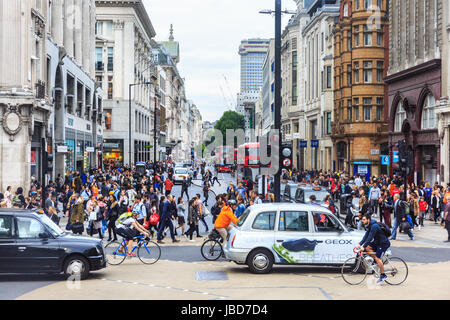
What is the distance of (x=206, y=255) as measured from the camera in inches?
677

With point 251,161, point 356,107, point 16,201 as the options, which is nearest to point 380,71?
point 356,107

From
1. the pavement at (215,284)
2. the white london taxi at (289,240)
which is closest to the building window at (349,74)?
the pavement at (215,284)

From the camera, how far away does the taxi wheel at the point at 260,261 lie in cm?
1441

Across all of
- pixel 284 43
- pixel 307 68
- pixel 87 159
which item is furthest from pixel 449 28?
pixel 284 43

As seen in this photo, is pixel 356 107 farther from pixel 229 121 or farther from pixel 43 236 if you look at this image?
pixel 229 121

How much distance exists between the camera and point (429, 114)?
128ft

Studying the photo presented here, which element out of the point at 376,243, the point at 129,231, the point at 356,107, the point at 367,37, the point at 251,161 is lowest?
the point at 129,231

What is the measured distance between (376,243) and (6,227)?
8064 millimetres

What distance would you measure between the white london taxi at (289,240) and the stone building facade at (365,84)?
3750 cm

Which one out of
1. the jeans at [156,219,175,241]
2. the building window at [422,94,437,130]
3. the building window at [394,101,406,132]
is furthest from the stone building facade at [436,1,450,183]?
the jeans at [156,219,175,241]

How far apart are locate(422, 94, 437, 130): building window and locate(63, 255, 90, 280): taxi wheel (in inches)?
1134

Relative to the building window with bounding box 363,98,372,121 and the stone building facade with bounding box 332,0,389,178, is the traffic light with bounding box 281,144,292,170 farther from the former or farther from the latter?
the building window with bounding box 363,98,372,121

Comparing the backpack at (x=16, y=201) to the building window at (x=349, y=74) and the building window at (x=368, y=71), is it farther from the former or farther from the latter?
the building window at (x=349, y=74)
